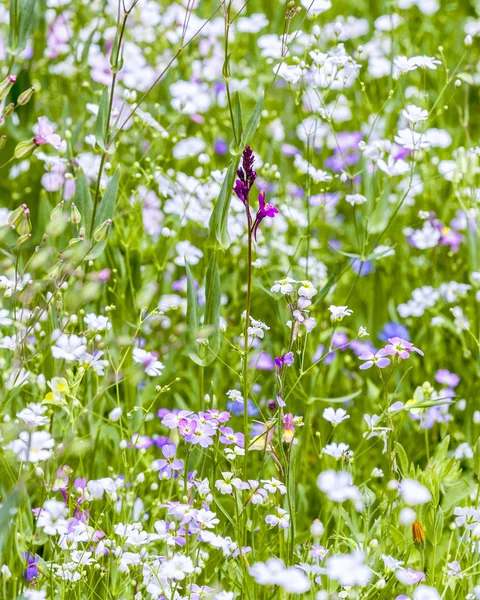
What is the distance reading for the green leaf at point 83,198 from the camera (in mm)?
1396

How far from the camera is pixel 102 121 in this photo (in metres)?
1.25

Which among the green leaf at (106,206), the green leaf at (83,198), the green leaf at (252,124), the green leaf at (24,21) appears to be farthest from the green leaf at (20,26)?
the green leaf at (252,124)

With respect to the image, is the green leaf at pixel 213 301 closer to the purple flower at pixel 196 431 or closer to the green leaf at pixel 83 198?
the purple flower at pixel 196 431

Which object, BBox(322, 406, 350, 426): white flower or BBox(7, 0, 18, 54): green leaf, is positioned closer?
BBox(322, 406, 350, 426): white flower

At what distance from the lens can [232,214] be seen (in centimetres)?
182

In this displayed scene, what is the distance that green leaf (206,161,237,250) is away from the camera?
1174mm

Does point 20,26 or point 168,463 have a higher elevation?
point 20,26

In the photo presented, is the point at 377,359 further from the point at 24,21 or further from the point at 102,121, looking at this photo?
the point at 24,21

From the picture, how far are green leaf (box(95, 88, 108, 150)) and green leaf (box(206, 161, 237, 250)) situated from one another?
18 cm

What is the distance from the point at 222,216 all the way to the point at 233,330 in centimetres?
47

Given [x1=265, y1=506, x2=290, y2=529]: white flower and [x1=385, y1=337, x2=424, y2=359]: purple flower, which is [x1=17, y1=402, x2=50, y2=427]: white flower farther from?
[x1=385, y1=337, x2=424, y2=359]: purple flower

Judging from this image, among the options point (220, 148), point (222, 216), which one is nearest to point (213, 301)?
point (222, 216)

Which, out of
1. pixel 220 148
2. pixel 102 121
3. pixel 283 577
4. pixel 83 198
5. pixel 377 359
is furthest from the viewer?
pixel 220 148

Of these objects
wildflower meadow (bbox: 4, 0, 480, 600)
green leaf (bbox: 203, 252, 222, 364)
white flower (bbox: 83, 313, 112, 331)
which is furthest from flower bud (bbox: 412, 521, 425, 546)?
white flower (bbox: 83, 313, 112, 331)
